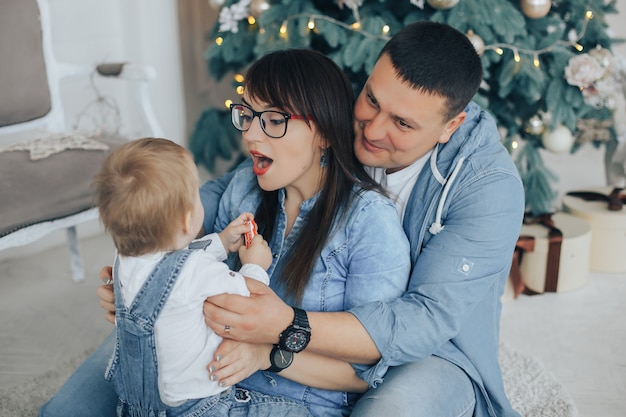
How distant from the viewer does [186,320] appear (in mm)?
1241

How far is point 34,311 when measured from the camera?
260cm

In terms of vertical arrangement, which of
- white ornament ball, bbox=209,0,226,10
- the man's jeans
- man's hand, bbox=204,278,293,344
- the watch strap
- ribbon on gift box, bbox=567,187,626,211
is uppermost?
white ornament ball, bbox=209,0,226,10

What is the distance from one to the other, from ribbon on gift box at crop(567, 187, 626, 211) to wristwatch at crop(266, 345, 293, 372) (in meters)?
1.98

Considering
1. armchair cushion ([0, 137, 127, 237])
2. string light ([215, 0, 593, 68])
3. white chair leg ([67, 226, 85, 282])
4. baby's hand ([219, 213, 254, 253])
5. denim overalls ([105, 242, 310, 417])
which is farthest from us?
white chair leg ([67, 226, 85, 282])

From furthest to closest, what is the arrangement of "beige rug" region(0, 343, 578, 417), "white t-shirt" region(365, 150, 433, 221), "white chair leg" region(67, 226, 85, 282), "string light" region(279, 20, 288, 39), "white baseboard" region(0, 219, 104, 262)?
"white baseboard" region(0, 219, 104, 262)
"white chair leg" region(67, 226, 85, 282)
"string light" region(279, 20, 288, 39)
"beige rug" region(0, 343, 578, 417)
"white t-shirt" region(365, 150, 433, 221)

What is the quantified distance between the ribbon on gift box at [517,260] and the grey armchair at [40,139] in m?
1.41

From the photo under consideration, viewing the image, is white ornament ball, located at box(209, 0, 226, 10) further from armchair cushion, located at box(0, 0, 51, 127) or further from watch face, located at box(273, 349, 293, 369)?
watch face, located at box(273, 349, 293, 369)

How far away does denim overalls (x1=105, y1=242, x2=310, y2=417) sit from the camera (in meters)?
1.22

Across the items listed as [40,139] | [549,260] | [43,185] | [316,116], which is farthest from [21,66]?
[549,260]

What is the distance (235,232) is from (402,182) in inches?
16.3

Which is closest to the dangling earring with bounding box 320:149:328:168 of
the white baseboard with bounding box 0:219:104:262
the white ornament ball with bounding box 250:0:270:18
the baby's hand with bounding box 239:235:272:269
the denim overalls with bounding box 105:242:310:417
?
the baby's hand with bounding box 239:235:272:269

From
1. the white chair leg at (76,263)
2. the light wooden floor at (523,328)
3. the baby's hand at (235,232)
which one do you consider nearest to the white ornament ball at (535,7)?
the light wooden floor at (523,328)

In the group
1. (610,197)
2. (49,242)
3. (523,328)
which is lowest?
(49,242)

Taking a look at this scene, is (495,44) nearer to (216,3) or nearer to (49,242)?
(216,3)
